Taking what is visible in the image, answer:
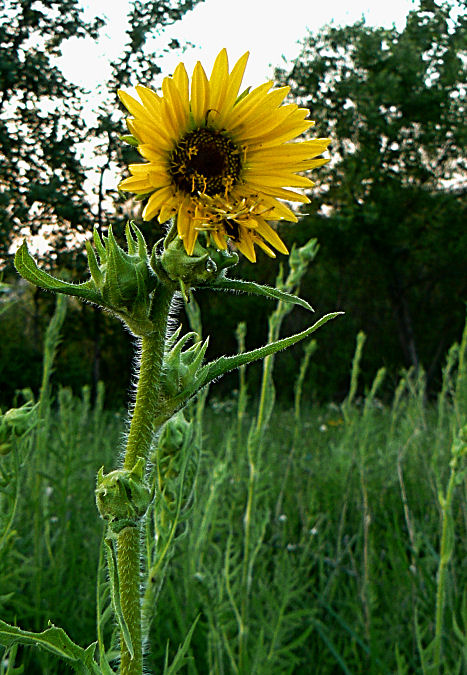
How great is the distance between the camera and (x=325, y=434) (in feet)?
24.2

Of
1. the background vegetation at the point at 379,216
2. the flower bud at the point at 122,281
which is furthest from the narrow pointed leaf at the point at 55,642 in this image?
the background vegetation at the point at 379,216

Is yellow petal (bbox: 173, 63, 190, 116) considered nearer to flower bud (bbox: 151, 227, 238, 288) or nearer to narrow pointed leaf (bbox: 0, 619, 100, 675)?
flower bud (bbox: 151, 227, 238, 288)

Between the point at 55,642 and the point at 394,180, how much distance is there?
16087mm

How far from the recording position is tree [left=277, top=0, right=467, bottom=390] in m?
15.4

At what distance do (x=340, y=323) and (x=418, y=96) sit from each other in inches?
238

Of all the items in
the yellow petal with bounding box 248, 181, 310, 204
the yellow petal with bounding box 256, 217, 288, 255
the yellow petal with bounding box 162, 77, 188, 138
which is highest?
the yellow petal with bounding box 162, 77, 188, 138

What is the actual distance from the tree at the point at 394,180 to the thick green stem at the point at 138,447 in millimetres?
14193

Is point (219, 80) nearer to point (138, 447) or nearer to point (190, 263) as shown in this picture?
point (190, 263)

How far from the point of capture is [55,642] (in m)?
0.78

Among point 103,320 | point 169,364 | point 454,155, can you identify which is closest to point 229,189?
point 169,364

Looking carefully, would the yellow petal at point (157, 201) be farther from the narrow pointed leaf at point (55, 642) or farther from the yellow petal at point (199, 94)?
the narrow pointed leaf at point (55, 642)

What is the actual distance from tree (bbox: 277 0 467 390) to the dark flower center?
1402 centimetres

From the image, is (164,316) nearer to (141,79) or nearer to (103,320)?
(141,79)

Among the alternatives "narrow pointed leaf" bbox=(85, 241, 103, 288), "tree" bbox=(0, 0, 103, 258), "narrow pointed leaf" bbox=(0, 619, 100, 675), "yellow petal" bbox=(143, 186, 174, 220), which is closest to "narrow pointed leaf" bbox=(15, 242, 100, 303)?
"narrow pointed leaf" bbox=(85, 241, 103, 288)
